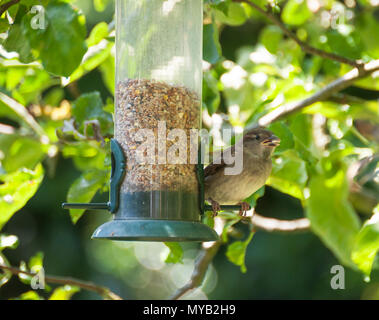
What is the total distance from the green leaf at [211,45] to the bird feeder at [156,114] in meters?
0.06

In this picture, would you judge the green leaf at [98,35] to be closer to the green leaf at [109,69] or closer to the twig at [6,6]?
the green leaf at [109,69]

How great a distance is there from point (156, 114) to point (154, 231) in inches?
25.6

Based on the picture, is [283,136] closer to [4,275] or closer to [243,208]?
[243,208]

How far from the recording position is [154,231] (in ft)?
10.6

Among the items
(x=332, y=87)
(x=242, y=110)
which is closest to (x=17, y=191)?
(x=242, y=110)

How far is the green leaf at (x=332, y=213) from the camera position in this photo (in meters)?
4.00

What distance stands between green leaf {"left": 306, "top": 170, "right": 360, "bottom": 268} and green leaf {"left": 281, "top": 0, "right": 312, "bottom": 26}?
1284mm

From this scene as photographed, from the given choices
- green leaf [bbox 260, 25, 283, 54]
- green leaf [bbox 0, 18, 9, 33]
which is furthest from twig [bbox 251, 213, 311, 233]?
green leaf [bbox 0, 18, 9, 33]

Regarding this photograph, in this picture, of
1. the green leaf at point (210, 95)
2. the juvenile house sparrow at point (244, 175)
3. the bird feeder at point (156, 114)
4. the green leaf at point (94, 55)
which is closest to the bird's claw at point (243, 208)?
the juvenile house sparrow at point (244, 175)

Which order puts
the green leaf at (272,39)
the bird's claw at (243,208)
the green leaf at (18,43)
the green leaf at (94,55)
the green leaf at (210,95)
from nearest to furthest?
the green leaf at (18,43) → the bird's claw at (243,208) → the green leaf at (94,55) → the green leaf at (210,95) → the green leaf at (272,39)

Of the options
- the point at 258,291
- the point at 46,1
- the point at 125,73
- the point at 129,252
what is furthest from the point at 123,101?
the point at 129,252

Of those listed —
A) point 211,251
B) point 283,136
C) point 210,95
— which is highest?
point 210,95

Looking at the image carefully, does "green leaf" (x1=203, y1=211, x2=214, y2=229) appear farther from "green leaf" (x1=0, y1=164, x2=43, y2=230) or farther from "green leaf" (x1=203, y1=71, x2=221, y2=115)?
"green leaf" (x1=0, y1=164, x2=43, y2=230)

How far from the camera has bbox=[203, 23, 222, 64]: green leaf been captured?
3645 millimetres
